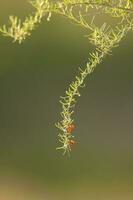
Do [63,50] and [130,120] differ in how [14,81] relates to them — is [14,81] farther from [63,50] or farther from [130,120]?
[130,120]

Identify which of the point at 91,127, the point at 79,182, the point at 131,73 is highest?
the point at 131,73

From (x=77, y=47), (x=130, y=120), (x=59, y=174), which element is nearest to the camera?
(x=77, y=47)

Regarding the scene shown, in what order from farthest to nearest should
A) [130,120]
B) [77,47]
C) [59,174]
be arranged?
1. [130,120]
2. [59,174]
3. [77,47]

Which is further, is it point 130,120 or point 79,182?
point 130,120

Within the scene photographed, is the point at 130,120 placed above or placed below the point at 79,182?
above

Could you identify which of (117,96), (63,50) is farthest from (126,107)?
(63,50)

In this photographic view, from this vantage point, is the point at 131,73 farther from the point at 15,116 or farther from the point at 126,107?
the point at 15,116
